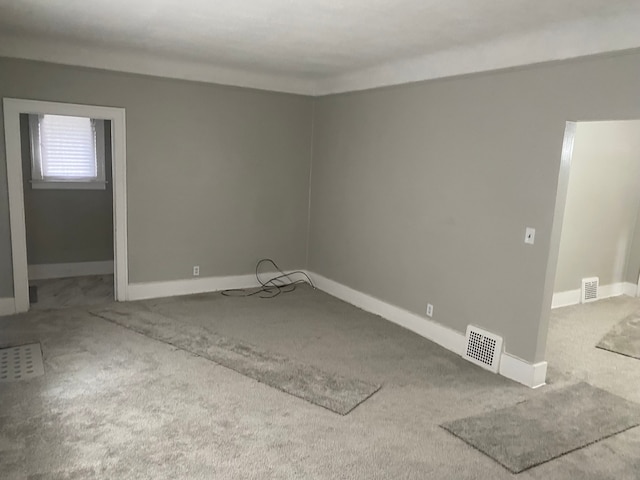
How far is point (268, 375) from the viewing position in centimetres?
353

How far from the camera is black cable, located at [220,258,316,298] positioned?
5.55 meters

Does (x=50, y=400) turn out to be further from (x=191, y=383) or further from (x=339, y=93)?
(x=339, y=93)

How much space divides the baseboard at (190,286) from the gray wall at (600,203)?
11.1 ft

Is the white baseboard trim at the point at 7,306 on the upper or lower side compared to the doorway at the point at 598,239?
lower

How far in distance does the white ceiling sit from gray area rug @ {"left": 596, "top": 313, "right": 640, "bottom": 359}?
2613 millimetres

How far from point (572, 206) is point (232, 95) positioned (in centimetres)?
382

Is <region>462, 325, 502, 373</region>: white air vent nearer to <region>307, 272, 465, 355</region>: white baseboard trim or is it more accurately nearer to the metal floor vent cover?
<region>307, 272, 465, 355</region>: white baseboard trim

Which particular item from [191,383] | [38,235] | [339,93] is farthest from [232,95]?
[191,383]

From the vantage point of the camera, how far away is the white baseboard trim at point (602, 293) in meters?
5.39

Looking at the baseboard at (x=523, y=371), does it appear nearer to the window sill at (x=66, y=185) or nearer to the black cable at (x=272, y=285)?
the black cable at (x=272, y=285)

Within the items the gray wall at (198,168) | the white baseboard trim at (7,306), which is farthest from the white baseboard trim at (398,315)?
the white baseboard trim at (7,306)

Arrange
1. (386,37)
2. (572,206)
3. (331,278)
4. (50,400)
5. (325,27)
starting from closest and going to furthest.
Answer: (50,400) → (325,27) → (386,37) → (572,206) → (331,278)

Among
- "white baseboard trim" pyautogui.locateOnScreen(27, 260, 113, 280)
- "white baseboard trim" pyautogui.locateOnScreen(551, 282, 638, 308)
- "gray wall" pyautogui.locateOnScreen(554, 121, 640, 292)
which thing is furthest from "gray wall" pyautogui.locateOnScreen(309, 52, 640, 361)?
"white baseboard trim" pyautogui.locateOnScreen(27, 260, 113, 280)

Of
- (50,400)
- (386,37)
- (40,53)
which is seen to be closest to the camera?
(50,400)
